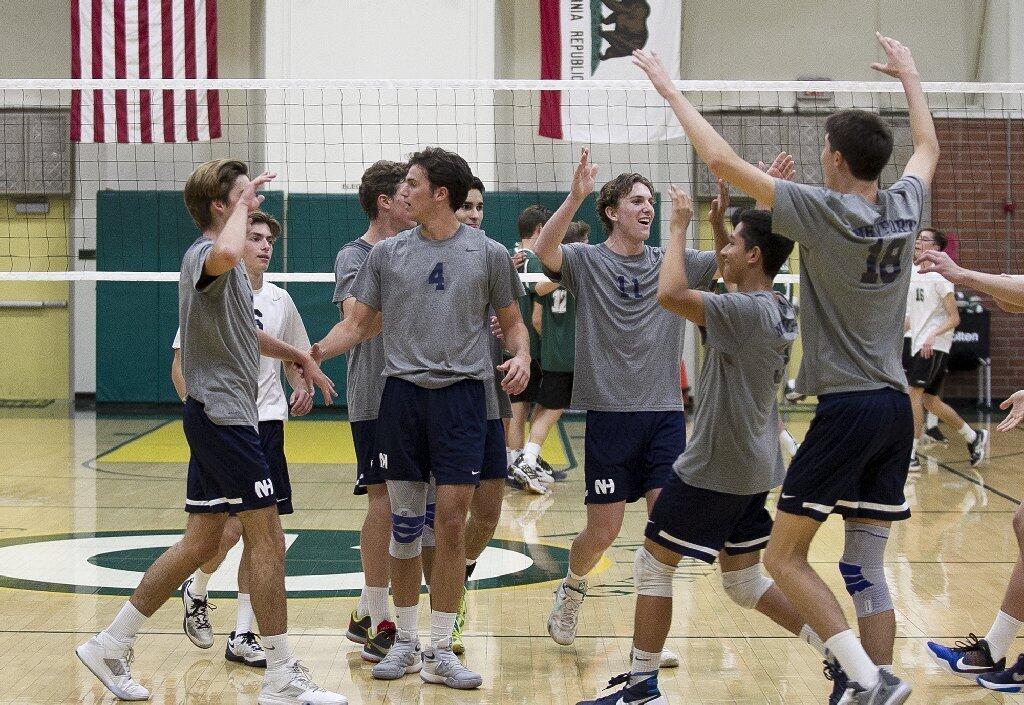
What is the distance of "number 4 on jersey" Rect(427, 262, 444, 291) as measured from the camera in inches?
177

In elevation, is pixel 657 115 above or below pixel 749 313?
above

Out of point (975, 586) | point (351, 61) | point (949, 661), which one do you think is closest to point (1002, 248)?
point (351, 61)

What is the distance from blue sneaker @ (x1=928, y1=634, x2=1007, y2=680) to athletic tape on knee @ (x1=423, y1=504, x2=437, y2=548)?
200 centimetres

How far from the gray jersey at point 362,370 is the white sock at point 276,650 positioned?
1.06m

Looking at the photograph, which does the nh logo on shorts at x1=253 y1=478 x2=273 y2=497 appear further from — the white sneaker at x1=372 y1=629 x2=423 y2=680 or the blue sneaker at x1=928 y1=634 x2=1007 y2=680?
the blue sneaker at x1=928 y1=634 x2=1007 y2=680

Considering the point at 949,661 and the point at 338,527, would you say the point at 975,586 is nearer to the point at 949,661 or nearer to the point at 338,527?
the point at 949,661

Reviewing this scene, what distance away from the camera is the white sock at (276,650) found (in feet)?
13.6

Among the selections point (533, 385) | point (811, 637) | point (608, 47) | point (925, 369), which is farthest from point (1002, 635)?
point (608, 47)

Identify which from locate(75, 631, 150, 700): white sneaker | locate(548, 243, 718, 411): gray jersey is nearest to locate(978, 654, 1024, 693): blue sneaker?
locate(548, 243, 718, 411): gray jersey

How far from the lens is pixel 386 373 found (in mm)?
4551

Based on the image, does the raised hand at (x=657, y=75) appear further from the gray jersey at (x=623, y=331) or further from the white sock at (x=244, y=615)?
the white sock at (x=244, y=615)

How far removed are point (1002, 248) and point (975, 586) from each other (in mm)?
9768

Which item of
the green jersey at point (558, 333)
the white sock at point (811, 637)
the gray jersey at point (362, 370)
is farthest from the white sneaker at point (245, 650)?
the green jersey at point (558, 333)

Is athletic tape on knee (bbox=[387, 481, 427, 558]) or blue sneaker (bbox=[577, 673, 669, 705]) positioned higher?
athletic tape on knee (bbox=[387, 481, 427, 558])
